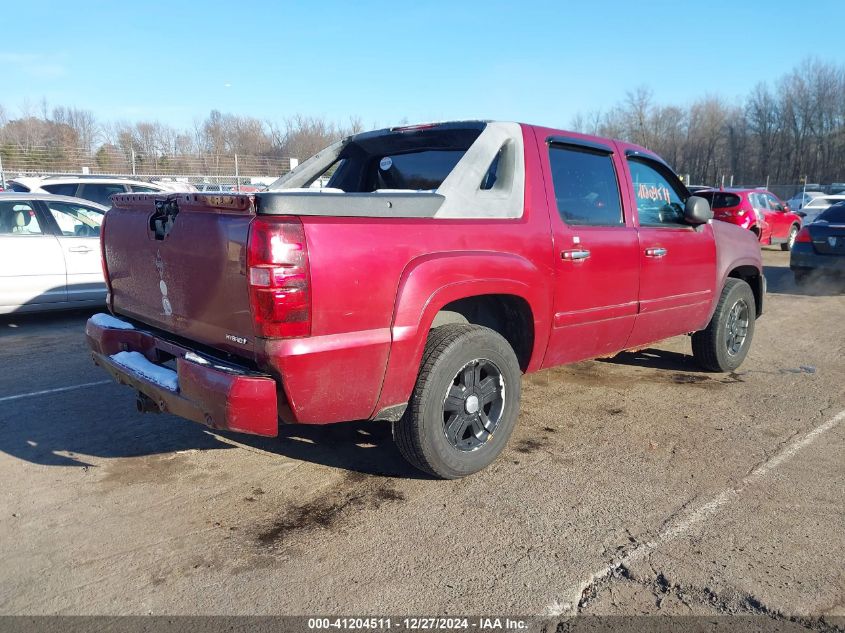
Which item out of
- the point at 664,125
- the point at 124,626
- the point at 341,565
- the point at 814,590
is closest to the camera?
the point at 124,626

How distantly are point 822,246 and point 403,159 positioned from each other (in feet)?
30.0

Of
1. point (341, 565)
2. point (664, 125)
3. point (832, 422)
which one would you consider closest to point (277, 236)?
point (341, 565)

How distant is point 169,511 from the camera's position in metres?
3.34

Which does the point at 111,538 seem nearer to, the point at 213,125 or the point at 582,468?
the point at 582,468

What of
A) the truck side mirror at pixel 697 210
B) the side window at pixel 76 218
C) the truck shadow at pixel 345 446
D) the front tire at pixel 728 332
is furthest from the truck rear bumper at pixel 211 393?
the side window at pixel 76 218

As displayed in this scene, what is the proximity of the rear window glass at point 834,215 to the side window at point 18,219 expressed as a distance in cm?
1194

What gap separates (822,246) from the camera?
1092 cm

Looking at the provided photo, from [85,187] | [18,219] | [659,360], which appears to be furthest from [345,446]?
[85,187]

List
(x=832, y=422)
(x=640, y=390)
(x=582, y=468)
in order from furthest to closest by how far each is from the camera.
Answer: (x=640, y=390) → (x=832, y=422) → (x=582, y=468)

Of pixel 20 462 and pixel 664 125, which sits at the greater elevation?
pixel 664 125

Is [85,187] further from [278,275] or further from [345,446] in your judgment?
[278,275]

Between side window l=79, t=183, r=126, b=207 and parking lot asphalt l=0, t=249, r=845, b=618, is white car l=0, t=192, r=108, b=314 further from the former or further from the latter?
side window l=79, t=183, r=126, b=207

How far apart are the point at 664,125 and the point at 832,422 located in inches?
3052

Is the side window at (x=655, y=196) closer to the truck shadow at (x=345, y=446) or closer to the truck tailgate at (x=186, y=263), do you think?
the truck shadow at (x=345, y=446)
